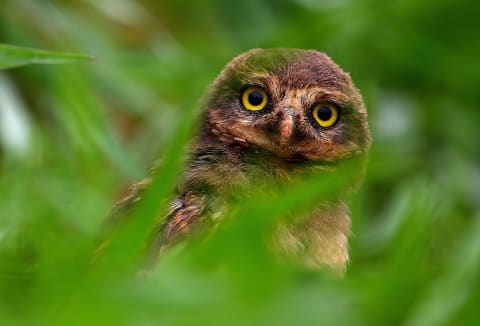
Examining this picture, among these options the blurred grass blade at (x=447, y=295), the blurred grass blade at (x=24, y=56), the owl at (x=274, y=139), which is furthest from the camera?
the owl at (x=274, y=139)

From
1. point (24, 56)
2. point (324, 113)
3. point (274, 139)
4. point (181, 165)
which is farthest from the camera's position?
point (324, 113)

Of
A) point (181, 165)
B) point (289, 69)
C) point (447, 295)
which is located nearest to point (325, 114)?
point (289, 69)

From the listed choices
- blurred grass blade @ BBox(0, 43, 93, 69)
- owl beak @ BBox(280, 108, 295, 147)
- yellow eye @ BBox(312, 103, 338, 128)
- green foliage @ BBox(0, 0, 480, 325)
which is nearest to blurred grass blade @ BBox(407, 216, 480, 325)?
green foliage @ BBox(0, 0, 480, 325)

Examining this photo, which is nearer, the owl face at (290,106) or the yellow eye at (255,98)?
the owl face at (290,106)

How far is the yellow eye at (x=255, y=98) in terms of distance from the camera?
3.04m

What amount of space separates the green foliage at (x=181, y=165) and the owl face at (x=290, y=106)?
160 millimetres

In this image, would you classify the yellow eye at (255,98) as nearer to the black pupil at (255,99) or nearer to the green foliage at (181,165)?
the black pupil at (255,99)

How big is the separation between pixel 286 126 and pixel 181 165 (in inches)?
17.7

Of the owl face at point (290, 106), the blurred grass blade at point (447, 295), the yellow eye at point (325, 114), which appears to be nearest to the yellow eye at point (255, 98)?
the owl face at point (290, 106)

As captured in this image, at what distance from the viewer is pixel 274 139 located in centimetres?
288

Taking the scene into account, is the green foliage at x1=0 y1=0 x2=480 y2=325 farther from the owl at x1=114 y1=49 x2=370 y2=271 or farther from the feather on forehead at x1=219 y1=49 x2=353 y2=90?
the feather on forehead at x1=219 y1=49 x2=353 y2=90

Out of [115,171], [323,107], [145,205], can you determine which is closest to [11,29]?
[115,171]

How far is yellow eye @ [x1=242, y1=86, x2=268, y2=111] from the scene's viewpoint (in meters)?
3.04

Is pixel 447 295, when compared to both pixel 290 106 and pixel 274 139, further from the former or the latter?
pixel 290 106
